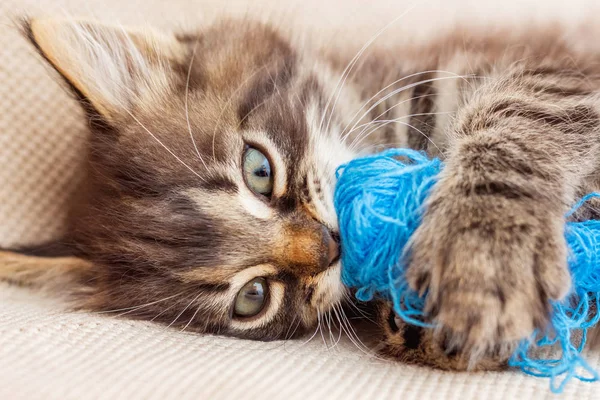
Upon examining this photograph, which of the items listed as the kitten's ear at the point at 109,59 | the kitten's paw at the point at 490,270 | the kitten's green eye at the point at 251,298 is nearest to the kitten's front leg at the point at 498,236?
the kitten's paw at the point at 490,270

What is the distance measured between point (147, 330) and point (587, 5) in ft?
6.30

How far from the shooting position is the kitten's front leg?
2.81ft

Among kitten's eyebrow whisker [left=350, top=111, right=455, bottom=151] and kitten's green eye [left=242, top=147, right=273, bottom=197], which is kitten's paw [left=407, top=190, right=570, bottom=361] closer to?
kitten's green eye [left=242, top=147, right=273, bottom=197]

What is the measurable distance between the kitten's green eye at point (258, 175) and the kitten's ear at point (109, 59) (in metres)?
0.37

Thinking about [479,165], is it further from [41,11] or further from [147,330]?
[41,11]

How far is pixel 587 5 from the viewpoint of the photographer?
78.7 inches

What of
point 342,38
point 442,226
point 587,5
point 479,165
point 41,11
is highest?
point 587,5

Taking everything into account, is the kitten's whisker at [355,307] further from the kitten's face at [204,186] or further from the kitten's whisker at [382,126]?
the kitten's whisker at [382,126]

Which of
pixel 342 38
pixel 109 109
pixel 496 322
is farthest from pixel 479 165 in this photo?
pixel 342 38

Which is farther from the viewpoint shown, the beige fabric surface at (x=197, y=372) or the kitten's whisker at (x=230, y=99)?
the kitten's whisker at (x=230, y=99)

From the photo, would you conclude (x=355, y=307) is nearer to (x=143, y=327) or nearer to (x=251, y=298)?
(x=251, y=298)

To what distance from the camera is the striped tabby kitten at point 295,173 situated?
0.90 metres

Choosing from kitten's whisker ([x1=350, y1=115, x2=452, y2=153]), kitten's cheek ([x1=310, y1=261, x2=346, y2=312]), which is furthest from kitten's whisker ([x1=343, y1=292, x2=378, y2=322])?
kitten's whisker ([x1=350, y1=115, x2=452, y2=153])

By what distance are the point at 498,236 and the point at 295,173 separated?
0.53 metres
